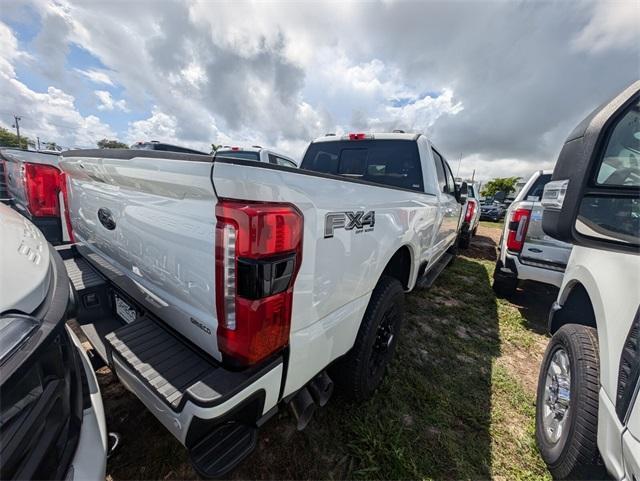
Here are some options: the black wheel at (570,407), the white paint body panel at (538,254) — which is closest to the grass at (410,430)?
the black wheel at (570,407)

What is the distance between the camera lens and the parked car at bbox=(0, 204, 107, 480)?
850 mm

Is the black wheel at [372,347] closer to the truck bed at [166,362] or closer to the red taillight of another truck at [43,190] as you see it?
the truck bed at [166,362]

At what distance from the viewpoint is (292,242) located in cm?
115

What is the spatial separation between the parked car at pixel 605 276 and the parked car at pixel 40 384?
211 cm

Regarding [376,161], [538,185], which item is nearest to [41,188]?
[376,161]

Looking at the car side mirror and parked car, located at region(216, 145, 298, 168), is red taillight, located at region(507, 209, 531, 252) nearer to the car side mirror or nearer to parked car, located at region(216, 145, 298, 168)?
the car side mirror

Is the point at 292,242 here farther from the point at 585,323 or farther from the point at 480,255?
the point at 480,255

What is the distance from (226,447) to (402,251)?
2.06 metres

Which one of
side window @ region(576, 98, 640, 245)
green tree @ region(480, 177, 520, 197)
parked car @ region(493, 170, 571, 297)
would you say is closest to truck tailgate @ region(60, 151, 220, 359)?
side window @ region(576, 98, 640, 245)

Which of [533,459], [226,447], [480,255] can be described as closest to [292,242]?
[226,447]

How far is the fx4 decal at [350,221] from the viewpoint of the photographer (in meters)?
1.35

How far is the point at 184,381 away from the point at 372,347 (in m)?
1.41

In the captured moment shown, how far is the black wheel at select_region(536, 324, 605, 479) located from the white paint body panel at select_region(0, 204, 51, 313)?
8.76ft

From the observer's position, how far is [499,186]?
61375 mm
